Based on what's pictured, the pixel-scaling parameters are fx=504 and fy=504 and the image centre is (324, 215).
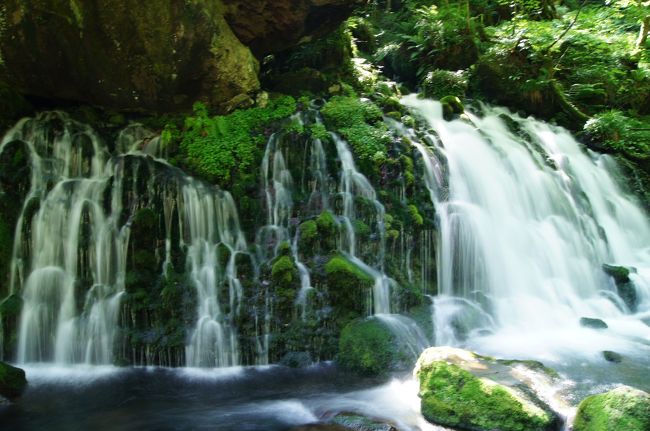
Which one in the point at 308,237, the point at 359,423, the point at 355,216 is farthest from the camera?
the point at 355,216

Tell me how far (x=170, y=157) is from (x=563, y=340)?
7157 mm

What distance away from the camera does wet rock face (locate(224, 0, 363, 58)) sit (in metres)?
9.67

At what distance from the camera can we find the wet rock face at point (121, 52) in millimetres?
8055

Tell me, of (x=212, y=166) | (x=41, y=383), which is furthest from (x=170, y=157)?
(x=41, y=383)

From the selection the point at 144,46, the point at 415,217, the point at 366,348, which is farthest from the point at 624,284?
the point at 144,46

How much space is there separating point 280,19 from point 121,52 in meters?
3.12

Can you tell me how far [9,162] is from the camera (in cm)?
819

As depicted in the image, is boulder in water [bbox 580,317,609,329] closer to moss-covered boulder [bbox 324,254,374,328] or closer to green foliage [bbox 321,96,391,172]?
moss-covered boulder [bbox 324,254,374,328]

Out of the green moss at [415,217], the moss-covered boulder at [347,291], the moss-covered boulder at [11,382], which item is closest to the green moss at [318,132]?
the green moss at [415,217]

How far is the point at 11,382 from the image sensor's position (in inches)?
239

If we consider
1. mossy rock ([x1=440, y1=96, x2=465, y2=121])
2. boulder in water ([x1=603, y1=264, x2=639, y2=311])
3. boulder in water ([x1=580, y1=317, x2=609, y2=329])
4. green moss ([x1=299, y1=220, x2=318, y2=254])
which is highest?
mossy rock ([x1=440, y1=96, x2=465, y2=121])

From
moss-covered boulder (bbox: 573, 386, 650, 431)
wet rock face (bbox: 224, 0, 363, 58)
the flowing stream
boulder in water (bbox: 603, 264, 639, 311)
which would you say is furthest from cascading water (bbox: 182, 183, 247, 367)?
boulder in water (bbox: 603, 264, 639, 311)

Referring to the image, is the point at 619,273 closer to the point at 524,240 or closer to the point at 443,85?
the point at 524,240

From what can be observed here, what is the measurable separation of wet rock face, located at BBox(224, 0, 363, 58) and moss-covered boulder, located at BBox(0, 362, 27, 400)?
693 centimetres
